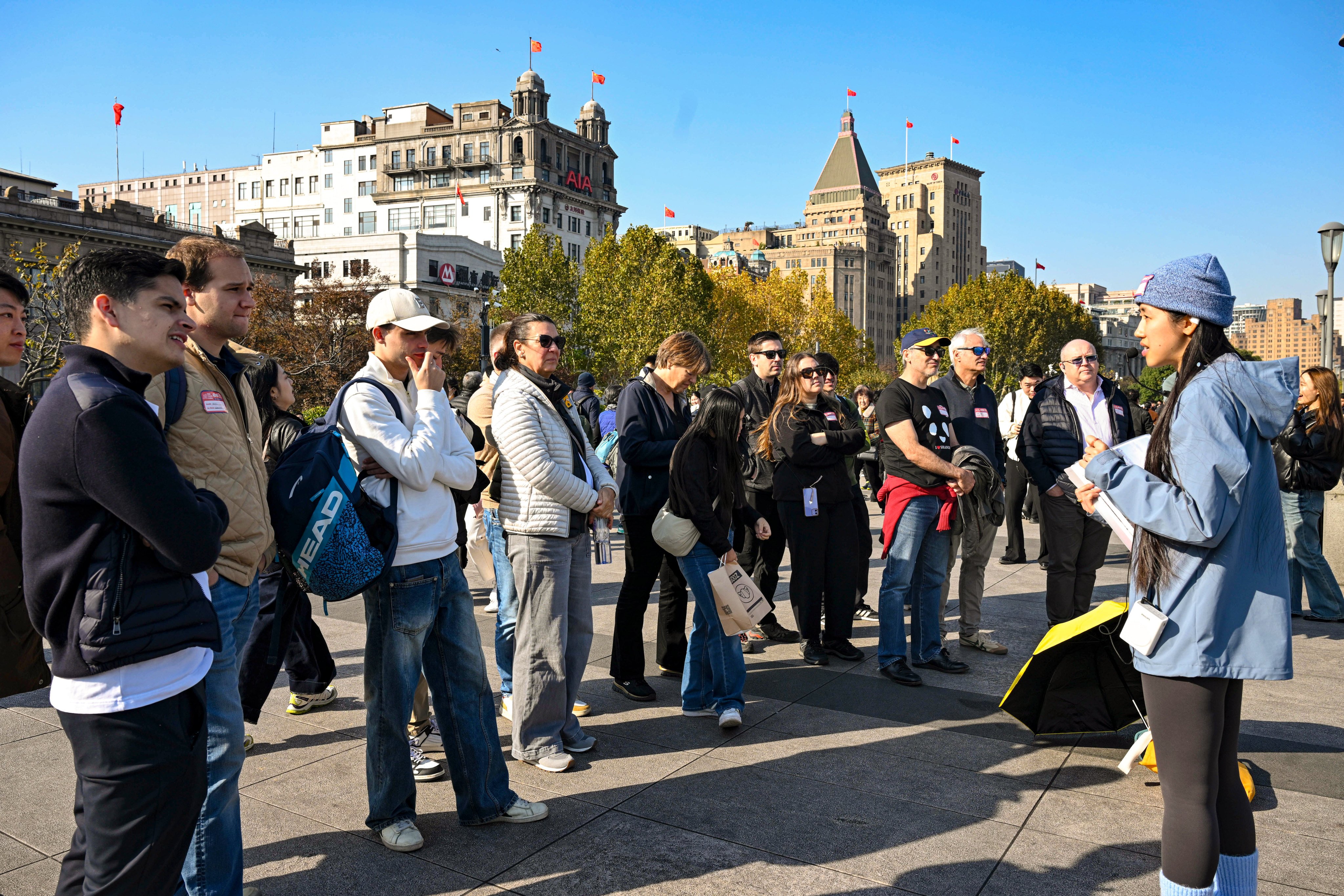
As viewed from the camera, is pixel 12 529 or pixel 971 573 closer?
pixel 12 529

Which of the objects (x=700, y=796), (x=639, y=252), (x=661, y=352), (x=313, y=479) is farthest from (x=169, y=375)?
(x=639, y=252)

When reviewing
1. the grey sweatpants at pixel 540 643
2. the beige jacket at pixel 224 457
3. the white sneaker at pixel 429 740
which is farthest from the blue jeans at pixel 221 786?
the white sneaker at pixel 429 740

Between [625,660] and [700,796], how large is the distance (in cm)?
151

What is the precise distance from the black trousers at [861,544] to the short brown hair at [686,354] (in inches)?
65.0

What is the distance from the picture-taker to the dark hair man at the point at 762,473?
7.08 metres

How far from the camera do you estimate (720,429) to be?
493 centimetres

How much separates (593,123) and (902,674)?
4217 inches

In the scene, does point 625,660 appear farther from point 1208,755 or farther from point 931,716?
point 1208,755

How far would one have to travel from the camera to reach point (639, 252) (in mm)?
57500

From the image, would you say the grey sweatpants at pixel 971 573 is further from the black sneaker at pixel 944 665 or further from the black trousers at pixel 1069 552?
the black trousers at pixel 1069 552

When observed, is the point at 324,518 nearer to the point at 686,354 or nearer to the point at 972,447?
the point at 686,354

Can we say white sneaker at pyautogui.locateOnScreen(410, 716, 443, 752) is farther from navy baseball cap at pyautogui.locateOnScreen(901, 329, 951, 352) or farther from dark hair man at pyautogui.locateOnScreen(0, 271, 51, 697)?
navy baseball cap at pyautogui.locateOnScreen(901, 329, 951, 352)

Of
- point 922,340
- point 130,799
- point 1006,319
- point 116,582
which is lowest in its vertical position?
point 130,799

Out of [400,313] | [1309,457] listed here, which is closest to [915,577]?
[400,313]
